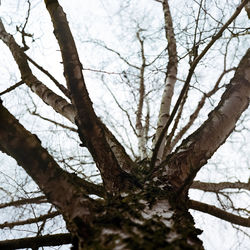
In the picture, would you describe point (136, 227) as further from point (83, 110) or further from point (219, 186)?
point (219, 186)

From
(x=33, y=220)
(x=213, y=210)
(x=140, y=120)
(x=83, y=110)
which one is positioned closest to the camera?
(x=83, y=110)

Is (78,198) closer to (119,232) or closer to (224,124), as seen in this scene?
(119,232)

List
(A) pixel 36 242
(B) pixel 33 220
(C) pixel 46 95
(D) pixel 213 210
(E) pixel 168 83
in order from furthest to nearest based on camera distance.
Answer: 1. (E) pixel 168 83
2. (C) pixel 46 95
3. (B) pixel 33 220
4. (D) pixel 213 210
5. (A) pixel 36 242

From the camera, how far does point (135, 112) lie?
4285mm

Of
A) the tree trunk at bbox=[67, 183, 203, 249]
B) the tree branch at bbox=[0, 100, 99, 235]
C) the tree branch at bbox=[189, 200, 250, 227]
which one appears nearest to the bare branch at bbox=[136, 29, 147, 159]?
the tree branch at bbox=[189, 200, 250, 227]

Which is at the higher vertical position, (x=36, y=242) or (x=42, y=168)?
(x=42, y=168)

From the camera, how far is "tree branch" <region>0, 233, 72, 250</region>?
1236mm

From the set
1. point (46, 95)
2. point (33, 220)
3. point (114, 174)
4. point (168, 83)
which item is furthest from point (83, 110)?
point (168, 83)

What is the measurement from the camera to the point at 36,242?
1287 millimetres

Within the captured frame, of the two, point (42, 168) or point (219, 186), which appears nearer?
point (42, 168)

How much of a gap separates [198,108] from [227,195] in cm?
136

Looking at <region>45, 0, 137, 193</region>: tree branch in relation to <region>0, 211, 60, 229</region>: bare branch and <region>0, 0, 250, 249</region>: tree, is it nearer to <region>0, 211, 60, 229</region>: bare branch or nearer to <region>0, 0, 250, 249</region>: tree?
<region>0, 0, 250, 249</region>: tree

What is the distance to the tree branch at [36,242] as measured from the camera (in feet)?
4.06

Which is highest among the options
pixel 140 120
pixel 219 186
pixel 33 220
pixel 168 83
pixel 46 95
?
pixel 140 120
